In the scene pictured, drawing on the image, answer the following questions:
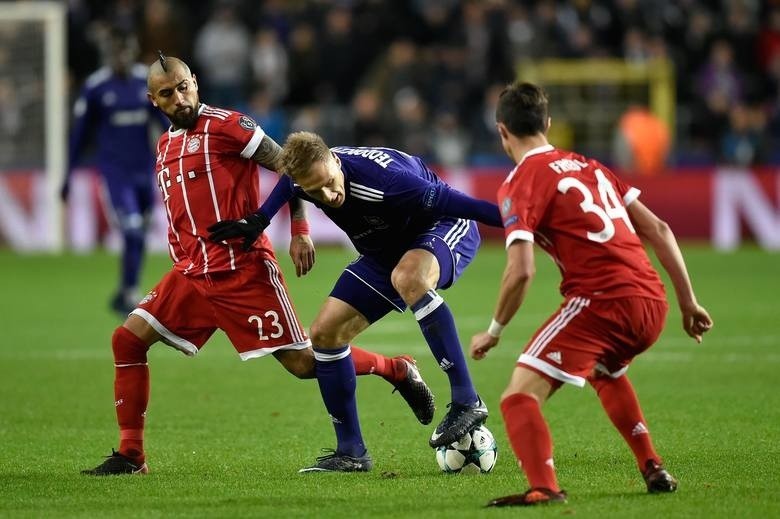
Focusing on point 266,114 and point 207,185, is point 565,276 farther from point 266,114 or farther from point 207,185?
point 266,114

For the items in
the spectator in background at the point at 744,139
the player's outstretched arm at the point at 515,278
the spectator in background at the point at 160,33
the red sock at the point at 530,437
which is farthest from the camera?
the spectator in background at the point at 744,139

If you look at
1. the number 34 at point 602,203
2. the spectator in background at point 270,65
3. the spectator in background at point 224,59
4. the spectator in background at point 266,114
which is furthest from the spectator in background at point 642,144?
the number 34 at point 602,203

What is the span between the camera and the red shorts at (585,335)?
5566mm

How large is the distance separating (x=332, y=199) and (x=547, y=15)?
56.3 ft

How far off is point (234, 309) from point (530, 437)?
6.10 ft

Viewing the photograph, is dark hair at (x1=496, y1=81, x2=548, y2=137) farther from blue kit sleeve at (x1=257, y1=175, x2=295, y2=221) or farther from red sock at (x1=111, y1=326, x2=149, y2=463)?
red sock at (x1=111, y1=326, x2=149, y2=463)

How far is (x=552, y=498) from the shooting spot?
5.57 m

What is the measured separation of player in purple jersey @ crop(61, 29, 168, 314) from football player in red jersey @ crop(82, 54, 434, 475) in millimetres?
6355

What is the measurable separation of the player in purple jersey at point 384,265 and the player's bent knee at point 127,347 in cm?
70

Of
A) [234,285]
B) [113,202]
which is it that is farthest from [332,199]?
[113,202]

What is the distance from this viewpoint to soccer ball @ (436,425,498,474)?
6645 millimetres

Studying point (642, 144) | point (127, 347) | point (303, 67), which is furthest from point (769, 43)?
point (127, 347)

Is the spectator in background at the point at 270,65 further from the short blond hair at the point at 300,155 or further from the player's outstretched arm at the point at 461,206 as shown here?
the short blond hair at the point at 300,155

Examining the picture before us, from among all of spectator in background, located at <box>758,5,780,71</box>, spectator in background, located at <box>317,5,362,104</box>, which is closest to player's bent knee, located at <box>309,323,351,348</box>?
spectator in background, located at <box>317,5,362,104</box>
